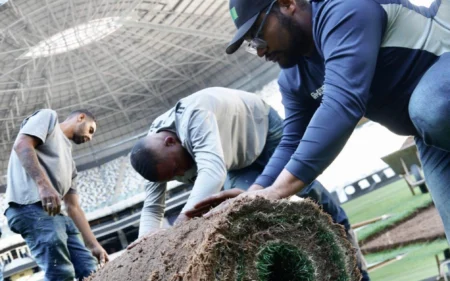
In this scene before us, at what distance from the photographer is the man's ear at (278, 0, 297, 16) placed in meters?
1.88

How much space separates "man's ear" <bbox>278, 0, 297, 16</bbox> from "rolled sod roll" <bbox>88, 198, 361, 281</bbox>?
60 centimetres

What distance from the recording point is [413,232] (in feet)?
17.6

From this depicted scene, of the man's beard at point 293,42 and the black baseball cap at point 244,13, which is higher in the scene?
the black baseball cap at point 244,13

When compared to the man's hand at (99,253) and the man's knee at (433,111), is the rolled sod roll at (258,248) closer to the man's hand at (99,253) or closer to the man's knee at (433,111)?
the man's knee at (433,111)

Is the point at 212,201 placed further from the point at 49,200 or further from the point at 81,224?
→ the point at 81,224

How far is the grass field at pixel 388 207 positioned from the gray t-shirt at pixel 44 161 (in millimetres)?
3709

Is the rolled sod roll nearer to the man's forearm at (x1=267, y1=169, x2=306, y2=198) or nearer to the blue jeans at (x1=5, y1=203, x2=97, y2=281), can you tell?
the man's forearm at (x1=267, y1=169, x2=306, y2=198)

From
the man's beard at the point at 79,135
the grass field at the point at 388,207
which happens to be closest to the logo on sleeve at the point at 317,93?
the man's beard at the point at 79,135

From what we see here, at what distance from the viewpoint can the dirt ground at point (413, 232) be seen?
493 cm

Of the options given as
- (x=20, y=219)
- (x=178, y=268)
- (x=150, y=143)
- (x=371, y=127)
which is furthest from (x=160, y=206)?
(x=371, y=127)

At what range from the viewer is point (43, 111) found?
3895 mm

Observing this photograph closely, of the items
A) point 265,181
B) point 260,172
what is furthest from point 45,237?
point 265,181

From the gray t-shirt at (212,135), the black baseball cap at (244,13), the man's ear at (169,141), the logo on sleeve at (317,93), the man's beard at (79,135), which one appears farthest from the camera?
the man's beard at (79,135)

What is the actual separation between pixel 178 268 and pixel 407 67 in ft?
2.93
